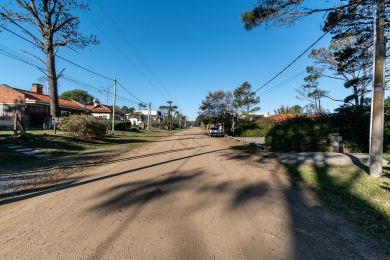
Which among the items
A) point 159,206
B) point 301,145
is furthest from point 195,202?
point 301,145

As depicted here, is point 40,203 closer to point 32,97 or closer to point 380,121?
point 380,121

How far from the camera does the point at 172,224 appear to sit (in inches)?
Answer: 157

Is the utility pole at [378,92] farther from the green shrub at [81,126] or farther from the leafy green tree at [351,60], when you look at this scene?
the green shrub at [81,126]

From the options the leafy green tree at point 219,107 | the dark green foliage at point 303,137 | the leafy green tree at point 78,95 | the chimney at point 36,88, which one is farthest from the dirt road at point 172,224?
the leafy green tree at point 78,95

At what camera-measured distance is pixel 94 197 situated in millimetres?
5395

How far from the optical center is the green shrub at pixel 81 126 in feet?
61.3

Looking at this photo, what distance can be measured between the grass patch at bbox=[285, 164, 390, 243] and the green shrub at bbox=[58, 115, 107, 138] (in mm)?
15667

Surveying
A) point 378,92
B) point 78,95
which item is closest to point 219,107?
point 378,92

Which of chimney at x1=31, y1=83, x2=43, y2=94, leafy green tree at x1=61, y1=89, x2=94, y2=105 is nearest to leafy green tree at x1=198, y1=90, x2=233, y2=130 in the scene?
chimney at x1=31, y1=83, x2=43, y2=94

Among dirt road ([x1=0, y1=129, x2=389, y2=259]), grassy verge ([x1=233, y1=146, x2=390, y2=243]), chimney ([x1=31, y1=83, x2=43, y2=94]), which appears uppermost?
chimney ([x1=31, y1=83, x2=43, y2=94])

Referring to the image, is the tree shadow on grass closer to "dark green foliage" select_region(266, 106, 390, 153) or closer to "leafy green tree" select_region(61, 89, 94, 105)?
"dark green foliage" select_region(266, 106, 390, 153)

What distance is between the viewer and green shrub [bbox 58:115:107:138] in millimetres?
18672

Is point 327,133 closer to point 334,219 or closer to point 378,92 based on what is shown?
point 378,92

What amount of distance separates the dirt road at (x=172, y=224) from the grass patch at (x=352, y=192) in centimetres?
41
